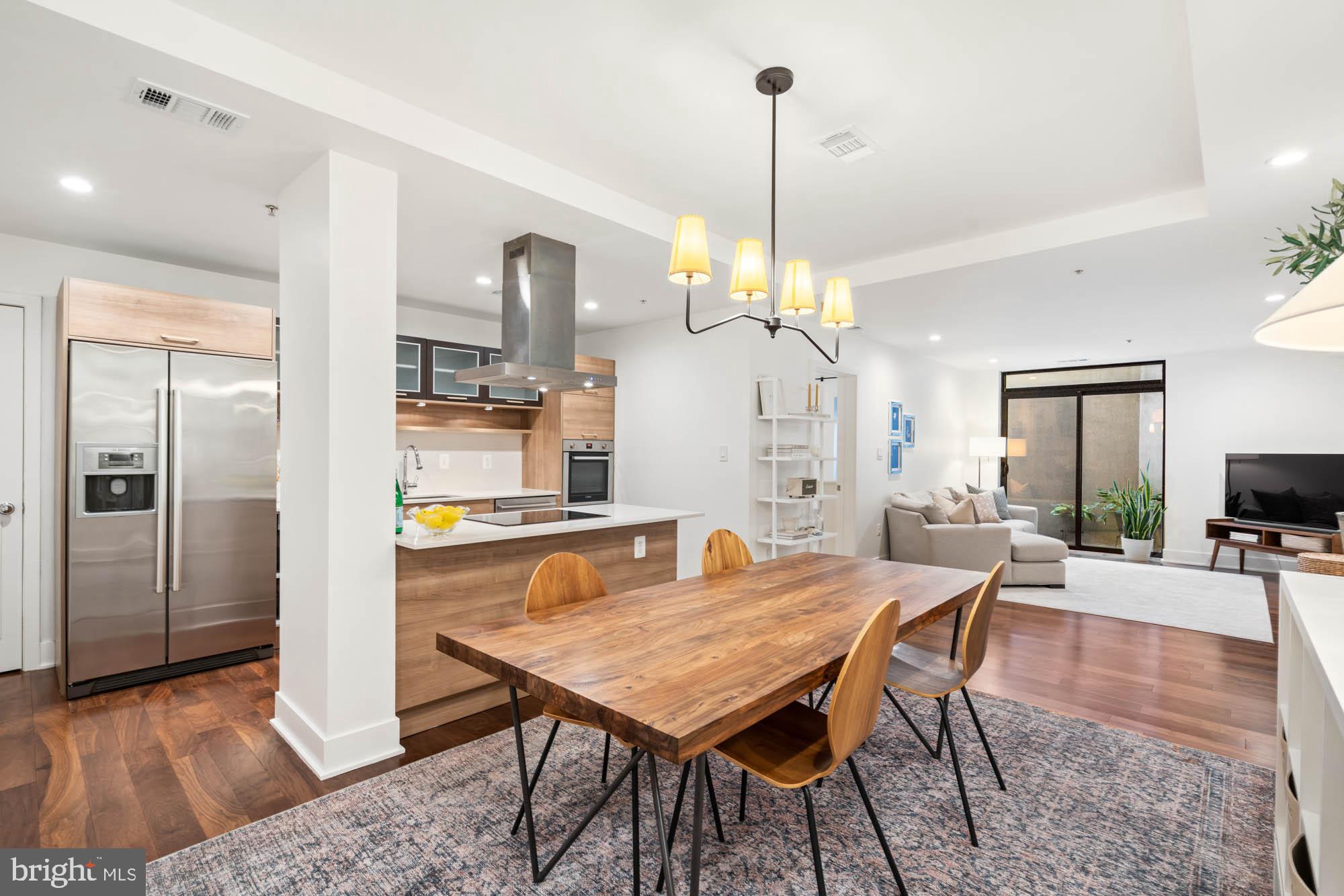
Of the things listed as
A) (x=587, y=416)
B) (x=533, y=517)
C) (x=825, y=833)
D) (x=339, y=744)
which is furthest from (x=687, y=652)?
(x=587, y=416)

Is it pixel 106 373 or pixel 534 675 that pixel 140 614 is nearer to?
→ pixel 106 373

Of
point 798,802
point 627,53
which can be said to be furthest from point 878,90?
point 798,802

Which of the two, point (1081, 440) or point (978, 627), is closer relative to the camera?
point (978, 627)

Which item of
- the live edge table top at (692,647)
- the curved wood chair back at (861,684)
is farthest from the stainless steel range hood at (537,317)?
the curved wood chair back at (861,684)

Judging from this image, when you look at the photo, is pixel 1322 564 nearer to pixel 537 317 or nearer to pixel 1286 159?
pixel 1286 159

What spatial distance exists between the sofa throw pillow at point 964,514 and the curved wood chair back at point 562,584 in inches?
192

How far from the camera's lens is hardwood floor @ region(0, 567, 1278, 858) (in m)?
2.13

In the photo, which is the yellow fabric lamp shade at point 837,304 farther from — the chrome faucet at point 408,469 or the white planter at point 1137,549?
the white planter at point 1137,549

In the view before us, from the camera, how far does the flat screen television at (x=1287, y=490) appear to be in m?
6.16

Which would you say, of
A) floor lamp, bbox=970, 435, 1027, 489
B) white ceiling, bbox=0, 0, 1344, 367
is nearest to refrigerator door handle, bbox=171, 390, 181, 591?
white ceiling, bbox=0, 0, 1344, 367

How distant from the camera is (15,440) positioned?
350 cm

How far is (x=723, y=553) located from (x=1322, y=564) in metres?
1.95

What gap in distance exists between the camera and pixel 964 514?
20.3 feet

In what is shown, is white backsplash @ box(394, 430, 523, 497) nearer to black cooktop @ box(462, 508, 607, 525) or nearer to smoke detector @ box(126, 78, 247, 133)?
black cooktop @ box(462, 508, 607, 525)
